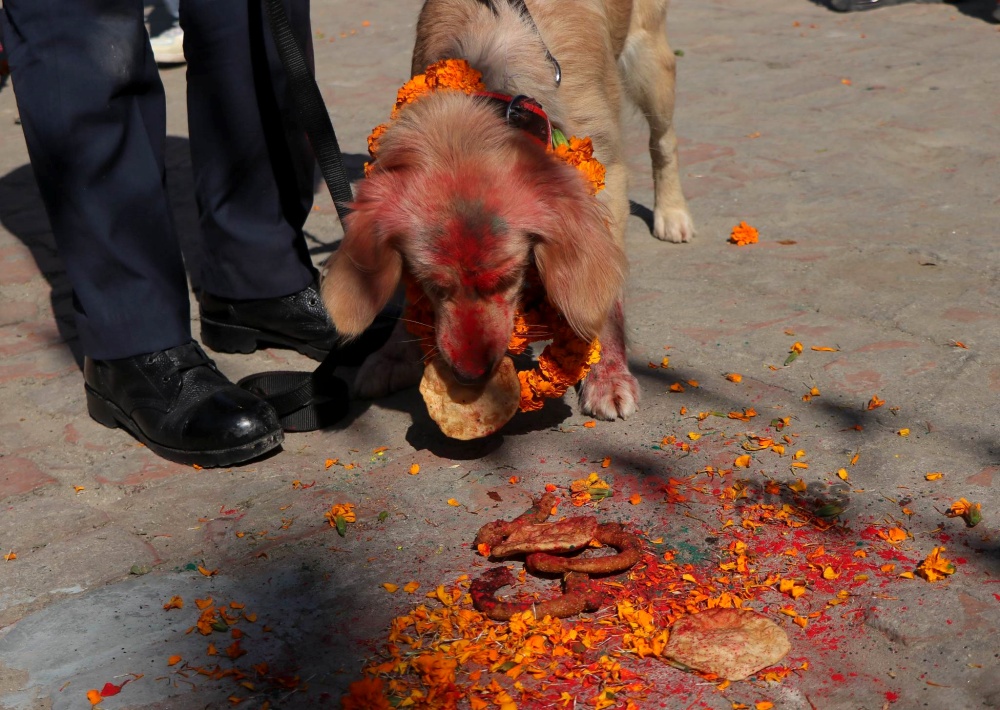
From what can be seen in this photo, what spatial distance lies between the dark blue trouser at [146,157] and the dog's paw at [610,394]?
47.0 inches

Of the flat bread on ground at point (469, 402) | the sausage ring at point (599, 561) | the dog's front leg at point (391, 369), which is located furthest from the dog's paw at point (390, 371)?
the sausage ring at point (599, 561)

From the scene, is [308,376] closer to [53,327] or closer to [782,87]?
[53,327]

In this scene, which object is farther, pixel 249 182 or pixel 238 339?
pixel 238 339

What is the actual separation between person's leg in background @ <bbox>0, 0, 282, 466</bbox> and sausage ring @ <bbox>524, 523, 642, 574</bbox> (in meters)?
0.99

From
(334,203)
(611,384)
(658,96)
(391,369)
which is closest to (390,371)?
(391,369)

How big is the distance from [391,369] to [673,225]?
173 centimetres

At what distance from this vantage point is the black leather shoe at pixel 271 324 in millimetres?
3635

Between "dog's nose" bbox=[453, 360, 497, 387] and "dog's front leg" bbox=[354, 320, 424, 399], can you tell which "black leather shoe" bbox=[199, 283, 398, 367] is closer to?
"dog's front leg" bbox=[354, 320, 424, 399]

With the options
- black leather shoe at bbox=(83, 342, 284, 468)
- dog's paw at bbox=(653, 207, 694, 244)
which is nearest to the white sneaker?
dog's paw at bbox=(653, 207, 694, 244)

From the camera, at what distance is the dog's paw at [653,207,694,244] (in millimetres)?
4516

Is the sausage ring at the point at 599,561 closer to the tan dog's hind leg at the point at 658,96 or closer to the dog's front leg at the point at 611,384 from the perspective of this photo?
the dog's front leg at the point at 611,384

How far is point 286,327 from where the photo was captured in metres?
3.65

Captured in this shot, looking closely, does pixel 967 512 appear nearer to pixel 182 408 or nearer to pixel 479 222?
pixel 479 222

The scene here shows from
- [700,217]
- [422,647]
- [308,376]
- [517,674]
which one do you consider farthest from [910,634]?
[700,217]
